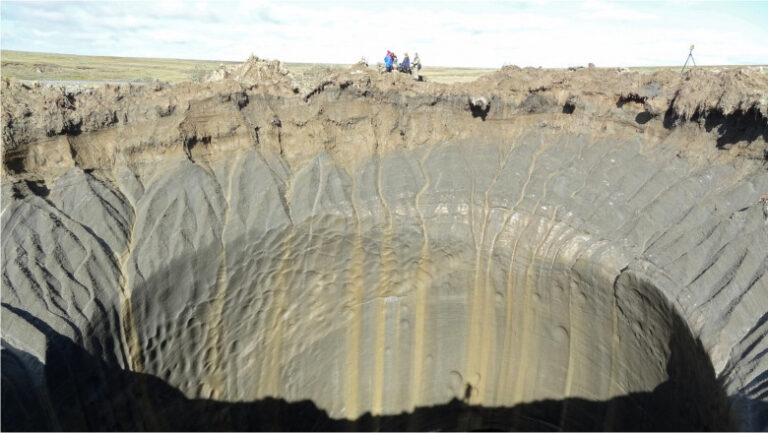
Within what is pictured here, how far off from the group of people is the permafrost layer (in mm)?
3082

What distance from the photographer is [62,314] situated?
27.2 ft

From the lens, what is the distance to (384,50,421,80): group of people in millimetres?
15727

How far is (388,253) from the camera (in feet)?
39.2

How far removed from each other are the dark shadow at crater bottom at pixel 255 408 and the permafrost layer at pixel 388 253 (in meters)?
0.05

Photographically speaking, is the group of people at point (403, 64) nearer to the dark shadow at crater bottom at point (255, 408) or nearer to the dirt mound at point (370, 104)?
the dirt mound at point (370, 104)

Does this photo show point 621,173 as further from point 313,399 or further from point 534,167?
point 313,399

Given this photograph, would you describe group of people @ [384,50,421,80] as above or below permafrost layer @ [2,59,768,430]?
above

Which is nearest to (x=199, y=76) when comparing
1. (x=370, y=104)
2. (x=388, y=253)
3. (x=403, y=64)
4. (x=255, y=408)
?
(x=370, y=104)

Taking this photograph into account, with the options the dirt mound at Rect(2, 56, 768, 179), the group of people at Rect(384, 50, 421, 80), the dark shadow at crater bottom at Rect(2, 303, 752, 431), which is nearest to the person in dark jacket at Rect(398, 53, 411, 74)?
the group of people at Rect(384, 50, 421, 80)

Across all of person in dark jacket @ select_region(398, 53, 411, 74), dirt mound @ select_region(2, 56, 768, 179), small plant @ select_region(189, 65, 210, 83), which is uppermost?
person in dark jacket @ select_region(398, 53, 411, 74)

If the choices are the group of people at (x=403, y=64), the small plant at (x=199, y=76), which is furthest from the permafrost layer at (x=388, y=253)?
the group of people at (x=403, y=64)

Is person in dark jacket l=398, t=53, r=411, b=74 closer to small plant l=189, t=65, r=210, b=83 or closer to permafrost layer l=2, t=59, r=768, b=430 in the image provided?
permafrost layer l=2, t=59, r=768, b=430

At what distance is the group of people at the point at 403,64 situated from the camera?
51.6 feet

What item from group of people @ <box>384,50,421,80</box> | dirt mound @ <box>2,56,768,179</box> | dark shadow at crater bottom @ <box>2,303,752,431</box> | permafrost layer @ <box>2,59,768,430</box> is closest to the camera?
dark shadow at crater bottom @ <box>2,303,752,431</box>
